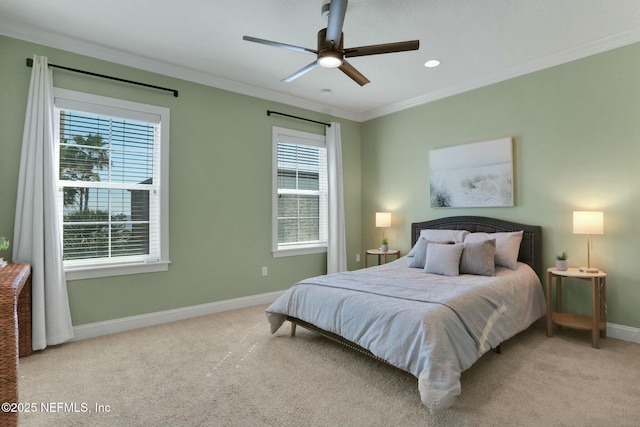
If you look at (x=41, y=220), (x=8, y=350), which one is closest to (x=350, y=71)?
(x=8, y=350)

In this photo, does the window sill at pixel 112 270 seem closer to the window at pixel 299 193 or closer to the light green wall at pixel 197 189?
the light green wall at pixel 197 189

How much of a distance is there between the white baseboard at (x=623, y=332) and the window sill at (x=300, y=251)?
3.37 metres

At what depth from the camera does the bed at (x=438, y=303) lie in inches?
83.0

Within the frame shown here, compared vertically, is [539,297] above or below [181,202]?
Answer: below

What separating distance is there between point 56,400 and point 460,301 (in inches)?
109

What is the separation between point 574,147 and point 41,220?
5.08 meters

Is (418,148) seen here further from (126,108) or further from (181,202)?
(126,108)

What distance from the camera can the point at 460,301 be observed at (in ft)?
8.08

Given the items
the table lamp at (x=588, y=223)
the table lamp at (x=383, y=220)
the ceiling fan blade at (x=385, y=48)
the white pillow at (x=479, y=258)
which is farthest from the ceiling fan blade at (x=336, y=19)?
the table lamp at (x=383, y=220)

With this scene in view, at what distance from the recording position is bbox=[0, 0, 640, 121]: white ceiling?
269 cm

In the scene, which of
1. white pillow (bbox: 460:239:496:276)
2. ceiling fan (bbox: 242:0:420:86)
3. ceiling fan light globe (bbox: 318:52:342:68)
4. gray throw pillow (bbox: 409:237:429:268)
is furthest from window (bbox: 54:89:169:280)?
white pillow (bbox: 460:239:496:276)

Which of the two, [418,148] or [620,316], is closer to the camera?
[620,316]

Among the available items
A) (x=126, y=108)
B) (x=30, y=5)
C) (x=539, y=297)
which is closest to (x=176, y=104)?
(x=126, y=108)

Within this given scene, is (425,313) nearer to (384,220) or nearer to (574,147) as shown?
(574,147)
